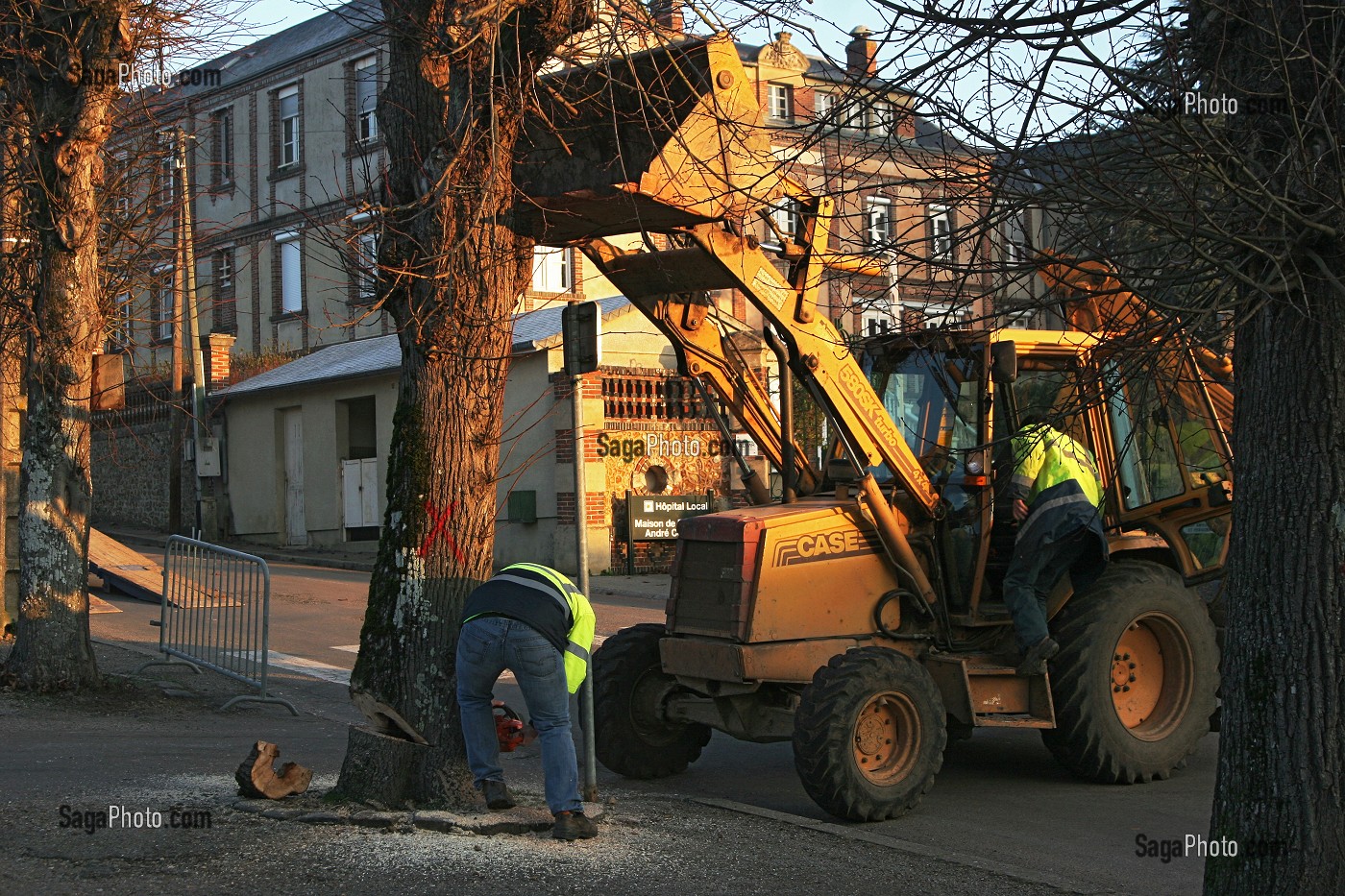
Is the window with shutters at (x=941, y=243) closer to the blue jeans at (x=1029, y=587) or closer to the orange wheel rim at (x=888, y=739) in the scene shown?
the orange wheel rim at (x=888, y=739)

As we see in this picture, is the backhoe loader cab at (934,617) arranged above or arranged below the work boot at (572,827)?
above

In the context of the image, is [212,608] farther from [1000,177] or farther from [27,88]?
[1000,177]

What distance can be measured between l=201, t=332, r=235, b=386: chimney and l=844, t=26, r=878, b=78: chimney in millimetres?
29294

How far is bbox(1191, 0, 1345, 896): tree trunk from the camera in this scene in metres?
4.71

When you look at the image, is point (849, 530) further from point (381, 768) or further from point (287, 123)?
point (287, 123)

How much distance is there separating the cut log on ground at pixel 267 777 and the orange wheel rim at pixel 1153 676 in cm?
491

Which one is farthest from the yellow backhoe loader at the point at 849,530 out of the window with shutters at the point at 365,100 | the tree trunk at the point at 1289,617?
the tree trunk at the point at 1289,617

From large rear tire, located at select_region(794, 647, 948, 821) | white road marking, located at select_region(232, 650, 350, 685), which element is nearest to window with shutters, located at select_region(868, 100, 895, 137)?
large rear tire, located at select_region(794, 647, 948, 821)

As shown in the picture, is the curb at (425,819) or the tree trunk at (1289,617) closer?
the tree trunk at (1289,617)

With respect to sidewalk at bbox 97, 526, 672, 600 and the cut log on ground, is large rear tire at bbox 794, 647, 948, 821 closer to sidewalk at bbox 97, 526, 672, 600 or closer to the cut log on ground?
the cut log on ground

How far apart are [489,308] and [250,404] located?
2638 cm

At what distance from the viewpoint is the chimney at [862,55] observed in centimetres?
548

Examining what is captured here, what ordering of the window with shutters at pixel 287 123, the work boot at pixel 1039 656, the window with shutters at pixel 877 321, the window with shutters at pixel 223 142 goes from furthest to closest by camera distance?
the window with shutters at pixel 223 142, the window with shutters at pixel 287 123, the work boot at pixel 1039 656, the window with shutters at pixel 877 321

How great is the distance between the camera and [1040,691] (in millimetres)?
8633
